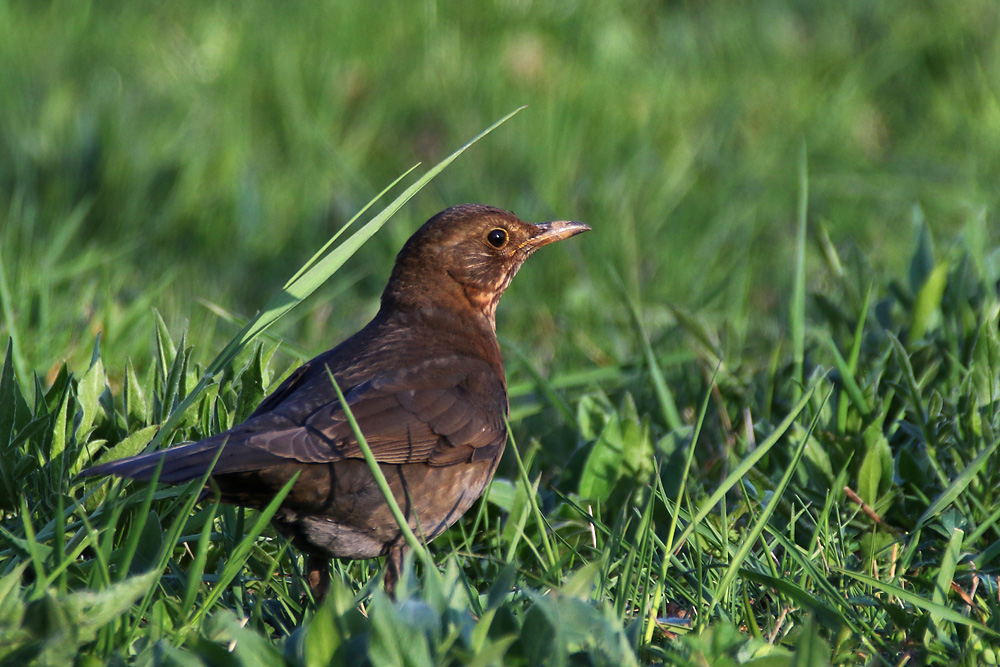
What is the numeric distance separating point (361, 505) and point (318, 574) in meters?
0.37

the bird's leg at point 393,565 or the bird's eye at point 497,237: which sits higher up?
the bird's eye at point 497,237

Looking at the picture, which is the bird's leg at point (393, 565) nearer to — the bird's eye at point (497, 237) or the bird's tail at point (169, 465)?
the bird's tail at point (169, 465)

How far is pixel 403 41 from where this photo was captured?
7234 mm

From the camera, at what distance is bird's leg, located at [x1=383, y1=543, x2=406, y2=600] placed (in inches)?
119

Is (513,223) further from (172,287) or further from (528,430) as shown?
(172,287)

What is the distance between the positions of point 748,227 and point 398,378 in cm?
351

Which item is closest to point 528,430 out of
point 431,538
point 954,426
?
point 431,538

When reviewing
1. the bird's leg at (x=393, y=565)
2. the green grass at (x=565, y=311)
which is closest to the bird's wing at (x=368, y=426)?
the green grass at (x=565, y=311)

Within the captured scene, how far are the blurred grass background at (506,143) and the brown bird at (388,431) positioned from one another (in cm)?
131

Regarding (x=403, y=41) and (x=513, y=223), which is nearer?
(x=513, y=223)

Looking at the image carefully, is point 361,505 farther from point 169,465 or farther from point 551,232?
point 551,232

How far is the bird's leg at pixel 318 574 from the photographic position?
3074 mm

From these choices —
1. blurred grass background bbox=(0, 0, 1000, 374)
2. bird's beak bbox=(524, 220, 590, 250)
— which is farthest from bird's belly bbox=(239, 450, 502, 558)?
blurred grass background bbox=(0, 0, 1000, 374)

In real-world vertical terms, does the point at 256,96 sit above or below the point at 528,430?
above
